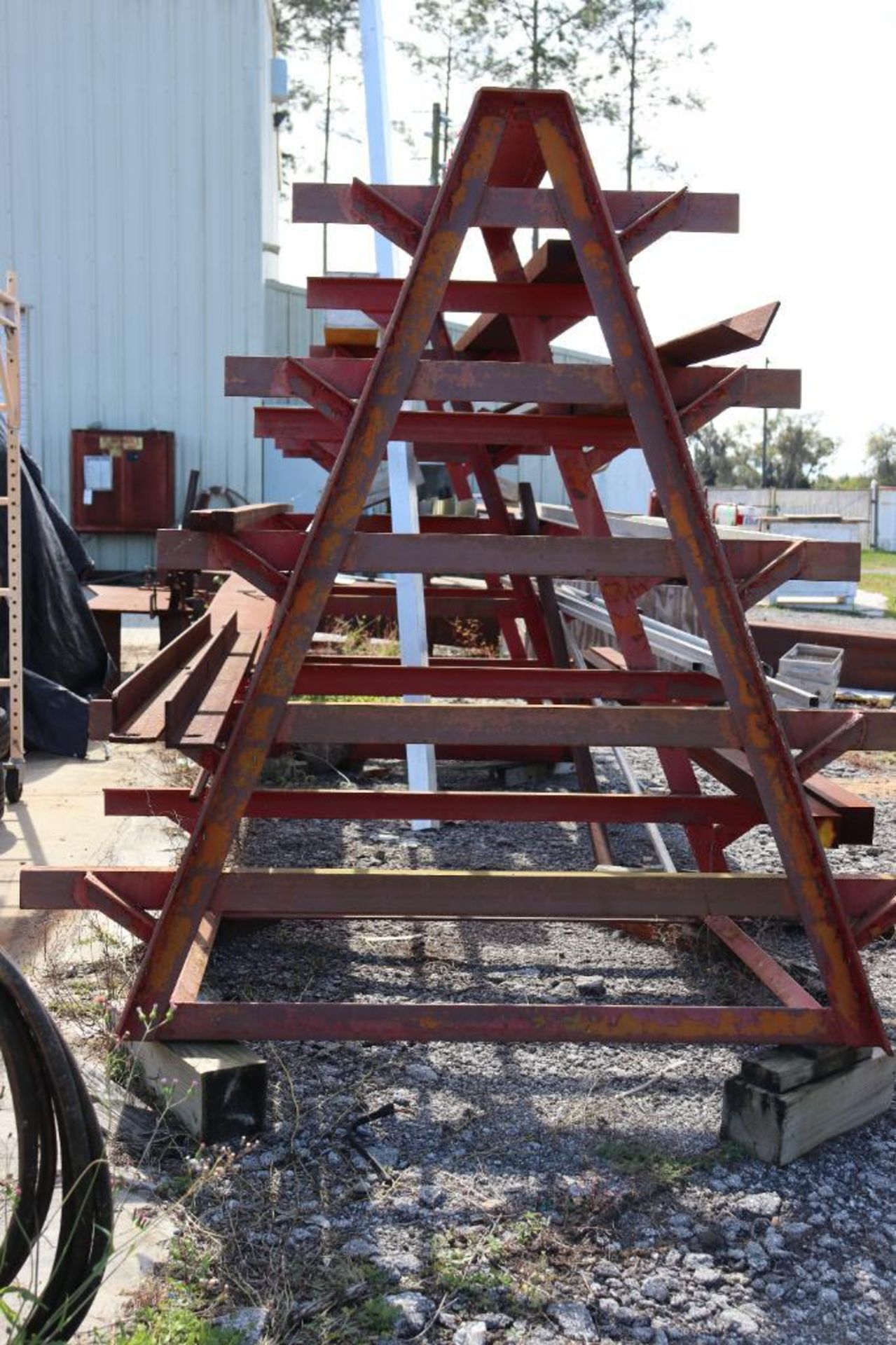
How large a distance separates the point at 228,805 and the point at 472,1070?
105 centimetres

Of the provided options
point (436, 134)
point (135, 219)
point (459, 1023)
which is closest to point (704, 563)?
point (459, 1023)

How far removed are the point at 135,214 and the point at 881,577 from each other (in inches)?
665

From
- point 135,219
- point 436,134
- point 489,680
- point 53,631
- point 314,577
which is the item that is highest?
point 436,134

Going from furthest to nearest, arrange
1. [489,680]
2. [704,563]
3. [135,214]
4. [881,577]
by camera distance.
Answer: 1. [881,577]
2. [135,214]
3. [489,680]
4. [704,563]

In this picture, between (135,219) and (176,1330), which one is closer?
(176,1330)

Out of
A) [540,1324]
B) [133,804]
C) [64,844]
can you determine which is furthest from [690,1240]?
[64,844]

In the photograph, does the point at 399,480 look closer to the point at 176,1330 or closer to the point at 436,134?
the point at 176,1330

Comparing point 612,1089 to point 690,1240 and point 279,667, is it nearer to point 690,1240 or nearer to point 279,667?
point 690,1240

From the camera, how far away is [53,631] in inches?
341

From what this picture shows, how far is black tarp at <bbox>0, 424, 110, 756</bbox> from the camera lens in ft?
26.2

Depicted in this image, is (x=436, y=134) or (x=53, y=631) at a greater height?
(x=436, y=134)

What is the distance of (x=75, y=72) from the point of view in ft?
56.8

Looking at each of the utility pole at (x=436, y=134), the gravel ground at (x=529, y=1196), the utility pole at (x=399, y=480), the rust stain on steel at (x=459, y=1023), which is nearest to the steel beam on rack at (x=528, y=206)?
the utility pole at (x=399, y=480)

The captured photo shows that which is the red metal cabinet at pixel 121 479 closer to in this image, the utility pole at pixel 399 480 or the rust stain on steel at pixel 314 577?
the utility pole at pixel 399 480
